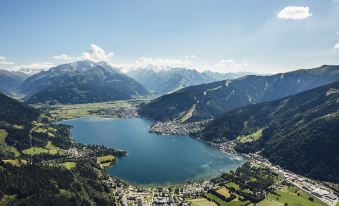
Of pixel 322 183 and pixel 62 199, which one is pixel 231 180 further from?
pixel 62 199

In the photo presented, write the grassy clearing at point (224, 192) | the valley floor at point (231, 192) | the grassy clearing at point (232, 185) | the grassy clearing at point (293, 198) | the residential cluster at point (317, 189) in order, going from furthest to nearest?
the grassy clearing at point (232, 185) → the residential cluster at point (317, 189) → the grassy clearing at point (224, 192) → the grassy clearing at point (293, 198) → the valley floor at point (231, 192)

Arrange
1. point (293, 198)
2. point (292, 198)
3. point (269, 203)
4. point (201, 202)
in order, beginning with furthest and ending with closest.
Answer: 1. point (293, 198)
2. point (292, 198)
3. point (269, 203)
4. point (201, 202)

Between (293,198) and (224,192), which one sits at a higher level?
(224,192)

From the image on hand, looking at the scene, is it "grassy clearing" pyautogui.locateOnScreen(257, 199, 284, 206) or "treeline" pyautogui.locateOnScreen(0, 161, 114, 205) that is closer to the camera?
"treeline" pyautogui.locateOnScreen(0, 161, 114, 205)

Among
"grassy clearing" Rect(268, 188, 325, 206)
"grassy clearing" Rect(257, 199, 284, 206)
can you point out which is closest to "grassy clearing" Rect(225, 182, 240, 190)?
"grassy clearing" Rect(268, 188, 325, 206)

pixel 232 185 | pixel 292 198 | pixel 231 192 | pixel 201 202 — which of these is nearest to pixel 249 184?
pixel 232 185

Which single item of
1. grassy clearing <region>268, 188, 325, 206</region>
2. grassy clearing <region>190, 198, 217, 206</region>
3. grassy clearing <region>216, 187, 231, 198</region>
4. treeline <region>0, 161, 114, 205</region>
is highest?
treeline <region>0, 161, 114, 205</region>

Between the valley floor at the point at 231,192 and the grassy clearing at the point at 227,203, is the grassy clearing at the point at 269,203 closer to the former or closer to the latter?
the valley floor at the point at 231,192

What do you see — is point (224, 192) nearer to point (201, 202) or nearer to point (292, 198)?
point (201, 202)

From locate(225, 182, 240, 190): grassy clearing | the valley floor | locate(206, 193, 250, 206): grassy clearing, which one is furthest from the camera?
locate(225, 182, 240, 190): grassy clearing

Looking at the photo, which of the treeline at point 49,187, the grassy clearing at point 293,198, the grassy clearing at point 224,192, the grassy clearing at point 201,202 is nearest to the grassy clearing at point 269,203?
the grassy clearing at point 293,198

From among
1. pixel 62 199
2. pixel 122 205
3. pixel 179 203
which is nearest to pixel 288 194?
pixel 179 203

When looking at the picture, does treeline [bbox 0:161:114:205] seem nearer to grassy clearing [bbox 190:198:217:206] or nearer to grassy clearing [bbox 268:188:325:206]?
grassy clearing [bbox 190:198:217:206]
